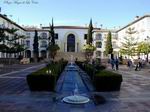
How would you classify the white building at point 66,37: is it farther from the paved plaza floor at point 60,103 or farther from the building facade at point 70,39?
the paved plaza floor at point 60,103

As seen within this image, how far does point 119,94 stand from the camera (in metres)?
15.0

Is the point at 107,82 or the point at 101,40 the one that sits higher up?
the point at 101,40

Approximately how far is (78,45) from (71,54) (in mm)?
5831

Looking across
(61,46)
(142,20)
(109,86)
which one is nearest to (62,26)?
(61,46)

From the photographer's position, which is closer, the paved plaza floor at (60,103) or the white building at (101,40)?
the paved plaza floor at (60,103)

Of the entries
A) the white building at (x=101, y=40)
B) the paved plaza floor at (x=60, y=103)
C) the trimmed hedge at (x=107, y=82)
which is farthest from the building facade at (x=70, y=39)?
the paved plaza floor at (x=60, y=103)

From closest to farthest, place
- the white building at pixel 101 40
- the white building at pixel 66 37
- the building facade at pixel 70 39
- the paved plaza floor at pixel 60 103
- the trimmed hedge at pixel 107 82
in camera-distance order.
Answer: the paved plaza floor at pixel 60 103
the trimmed hedge at pixel 107 82
the building facade at pixel 70 39
the white building at pixel 101 40
the white building at pixel 66 37

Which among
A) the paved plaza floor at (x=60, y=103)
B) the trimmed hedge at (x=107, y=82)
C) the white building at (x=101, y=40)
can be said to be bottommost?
the paved plaza floor at (x=60, y=103)

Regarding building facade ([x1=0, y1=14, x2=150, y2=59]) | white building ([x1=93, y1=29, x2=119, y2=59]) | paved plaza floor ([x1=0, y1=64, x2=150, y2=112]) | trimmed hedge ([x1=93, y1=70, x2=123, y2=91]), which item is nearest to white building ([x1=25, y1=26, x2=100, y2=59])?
building facade ([x1=0, y1=14, x2=150, y2=59])

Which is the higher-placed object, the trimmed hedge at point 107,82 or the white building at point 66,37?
the white building at point 66,37

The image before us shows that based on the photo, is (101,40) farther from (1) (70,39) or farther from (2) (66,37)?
(2) (66,37)

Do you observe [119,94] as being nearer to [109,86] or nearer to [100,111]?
[109,86]

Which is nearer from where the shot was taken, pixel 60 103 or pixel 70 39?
pixel 60 103

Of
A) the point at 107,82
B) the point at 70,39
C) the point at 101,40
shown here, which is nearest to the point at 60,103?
the point at 107,82
